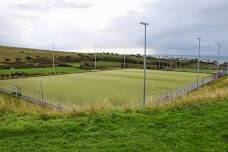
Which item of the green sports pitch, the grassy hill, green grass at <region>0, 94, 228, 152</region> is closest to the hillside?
the green sports pitch

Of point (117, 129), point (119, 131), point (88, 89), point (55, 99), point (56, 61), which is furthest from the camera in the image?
point (56, 61)

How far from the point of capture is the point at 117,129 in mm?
7809

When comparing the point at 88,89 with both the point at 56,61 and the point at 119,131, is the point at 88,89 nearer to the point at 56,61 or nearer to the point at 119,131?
the point at 119,131

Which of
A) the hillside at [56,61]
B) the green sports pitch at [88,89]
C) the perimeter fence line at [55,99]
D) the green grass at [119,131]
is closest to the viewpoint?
the green grass at [119,131]

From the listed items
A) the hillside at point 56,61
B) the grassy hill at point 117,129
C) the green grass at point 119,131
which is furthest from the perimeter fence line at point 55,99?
the hillside at point 56,61

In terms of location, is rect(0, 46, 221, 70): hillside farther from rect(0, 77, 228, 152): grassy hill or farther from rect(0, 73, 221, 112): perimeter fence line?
rect(0, 77, 228, 152): grassy hill

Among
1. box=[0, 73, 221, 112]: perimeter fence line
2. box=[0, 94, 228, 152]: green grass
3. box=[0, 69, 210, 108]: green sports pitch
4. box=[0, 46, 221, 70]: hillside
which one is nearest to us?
box=[0, 94, 228, 152]: green grass

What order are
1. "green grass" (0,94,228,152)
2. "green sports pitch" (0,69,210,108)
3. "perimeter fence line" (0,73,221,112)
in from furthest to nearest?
"green sports pitch" (0,69,210,108)
"perimeter fence line" (0,73,221,112)
"green grass" (0,94,228,152)

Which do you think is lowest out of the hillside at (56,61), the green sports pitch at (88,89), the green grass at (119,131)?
the green sports pitch at (88,89)

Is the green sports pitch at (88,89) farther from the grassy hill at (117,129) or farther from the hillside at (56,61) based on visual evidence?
the hillside at (56,61)

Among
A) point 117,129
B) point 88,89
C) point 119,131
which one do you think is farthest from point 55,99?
point 119,131

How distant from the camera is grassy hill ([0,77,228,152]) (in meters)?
6.51

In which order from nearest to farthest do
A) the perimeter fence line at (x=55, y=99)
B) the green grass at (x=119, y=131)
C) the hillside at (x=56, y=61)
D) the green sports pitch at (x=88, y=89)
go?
the green grass at (x=119, y=131) → the perimeter fence line at (x=55, y=99) → the green sports pitch at (x=88, y=89) → the hillside at (x=56, y=61)

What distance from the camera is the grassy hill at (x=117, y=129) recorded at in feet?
21.4
